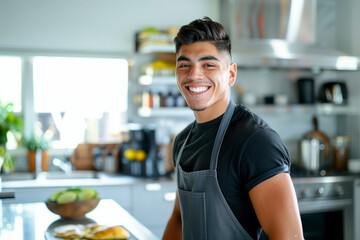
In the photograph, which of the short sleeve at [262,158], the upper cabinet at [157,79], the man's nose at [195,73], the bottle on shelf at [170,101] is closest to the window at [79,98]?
the upper cabinet at [157,79]

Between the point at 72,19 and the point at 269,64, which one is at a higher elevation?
the point at 72,19

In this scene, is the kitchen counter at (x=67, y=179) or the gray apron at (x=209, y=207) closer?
the gray apron at (x=209, y=207)

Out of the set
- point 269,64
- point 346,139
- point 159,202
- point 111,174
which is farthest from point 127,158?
point 346,139

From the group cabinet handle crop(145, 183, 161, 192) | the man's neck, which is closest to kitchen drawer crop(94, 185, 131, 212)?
cabinet handle crop(145, 183, 161, 192)

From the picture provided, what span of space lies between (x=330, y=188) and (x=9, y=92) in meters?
2.95

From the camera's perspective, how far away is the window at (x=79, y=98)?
415 centimetres

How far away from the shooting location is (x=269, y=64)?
4.00 metres

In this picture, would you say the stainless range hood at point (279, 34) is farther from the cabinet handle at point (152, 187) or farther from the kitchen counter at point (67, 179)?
the kitchen counter at point (67, 179)

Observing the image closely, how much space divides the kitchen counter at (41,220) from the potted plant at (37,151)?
1543 millimetres

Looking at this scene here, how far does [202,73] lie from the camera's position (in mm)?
1551

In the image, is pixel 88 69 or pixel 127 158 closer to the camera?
pixel 127 158

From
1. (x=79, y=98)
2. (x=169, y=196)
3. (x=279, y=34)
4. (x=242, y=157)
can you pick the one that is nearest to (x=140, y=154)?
(x=169, y=196)

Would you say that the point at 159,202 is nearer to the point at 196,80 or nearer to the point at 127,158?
the point at 127,158

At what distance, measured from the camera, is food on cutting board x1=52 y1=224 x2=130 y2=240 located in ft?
5.62
